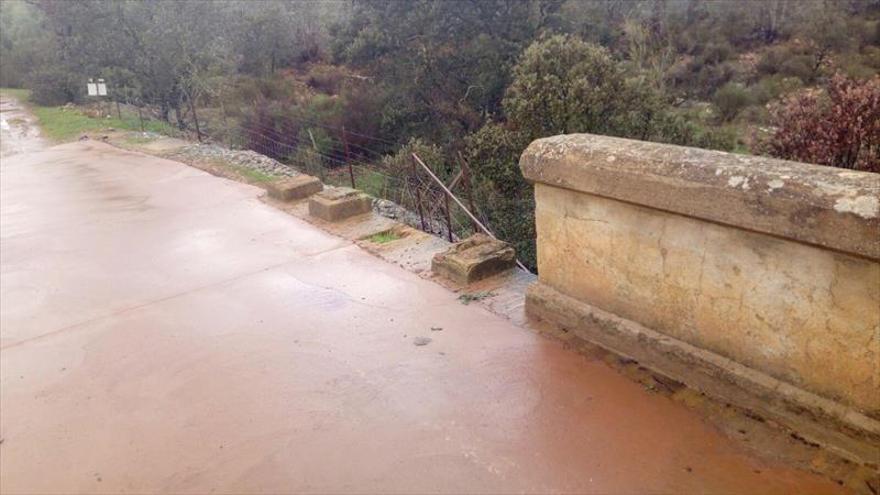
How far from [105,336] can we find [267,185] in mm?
3986

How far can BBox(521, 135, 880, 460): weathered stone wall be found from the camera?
284cm

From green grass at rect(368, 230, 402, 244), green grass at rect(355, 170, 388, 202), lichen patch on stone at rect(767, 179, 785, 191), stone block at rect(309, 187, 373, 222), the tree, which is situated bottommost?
green grass at rect(355, 170, 388, 202)

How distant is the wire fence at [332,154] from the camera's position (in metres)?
9.42

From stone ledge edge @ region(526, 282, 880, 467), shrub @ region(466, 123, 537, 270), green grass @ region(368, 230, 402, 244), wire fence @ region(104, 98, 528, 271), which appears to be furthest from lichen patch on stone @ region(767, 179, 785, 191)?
shrub @ region(466, 123, 537, 270)

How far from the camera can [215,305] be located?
5.59 metres

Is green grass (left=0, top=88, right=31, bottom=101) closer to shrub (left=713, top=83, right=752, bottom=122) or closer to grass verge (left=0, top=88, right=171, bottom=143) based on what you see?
grass verge (left=0, top=88, right=171, bottom=143)

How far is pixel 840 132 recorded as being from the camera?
8.77 metres

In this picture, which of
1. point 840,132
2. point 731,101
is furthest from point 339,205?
point 731,101

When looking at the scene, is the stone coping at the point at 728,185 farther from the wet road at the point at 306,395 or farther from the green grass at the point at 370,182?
the green grass at the point at 370,182

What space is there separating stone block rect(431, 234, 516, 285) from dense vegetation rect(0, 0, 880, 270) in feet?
18.7

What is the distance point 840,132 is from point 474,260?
6.32 metres

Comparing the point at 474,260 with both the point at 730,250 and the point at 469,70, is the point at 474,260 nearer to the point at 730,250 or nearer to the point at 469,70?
the point at 730,250

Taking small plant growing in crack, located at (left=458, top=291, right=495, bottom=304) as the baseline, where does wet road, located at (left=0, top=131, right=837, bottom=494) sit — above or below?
below

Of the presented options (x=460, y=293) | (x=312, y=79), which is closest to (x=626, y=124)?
(x=460, y=293)
